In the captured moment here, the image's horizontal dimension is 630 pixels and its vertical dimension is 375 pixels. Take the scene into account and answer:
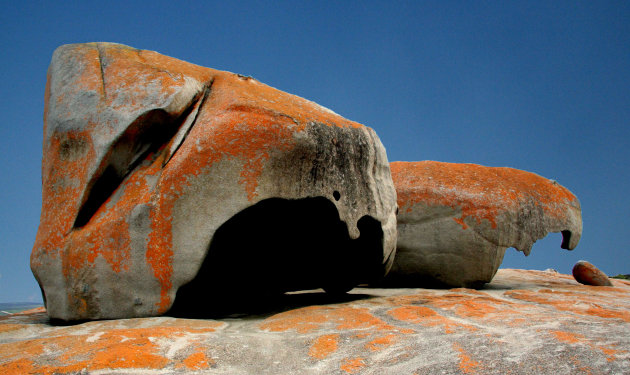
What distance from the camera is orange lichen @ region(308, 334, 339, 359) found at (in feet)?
9.87

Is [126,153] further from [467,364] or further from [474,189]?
[474,189]

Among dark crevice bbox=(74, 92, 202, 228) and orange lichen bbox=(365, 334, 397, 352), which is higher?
dark crevice bbox=(74, 92, 202, 228)

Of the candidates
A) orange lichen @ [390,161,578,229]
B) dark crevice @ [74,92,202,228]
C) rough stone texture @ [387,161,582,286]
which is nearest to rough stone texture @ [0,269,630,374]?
dark crevice @ [74,92,202,228]

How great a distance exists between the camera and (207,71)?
5.79 meters

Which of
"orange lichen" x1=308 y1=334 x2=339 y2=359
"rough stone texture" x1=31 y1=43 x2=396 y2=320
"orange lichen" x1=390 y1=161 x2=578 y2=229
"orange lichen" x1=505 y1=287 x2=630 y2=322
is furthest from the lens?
"orange lichen" x1=390 y1=161 x2=578 y2=229

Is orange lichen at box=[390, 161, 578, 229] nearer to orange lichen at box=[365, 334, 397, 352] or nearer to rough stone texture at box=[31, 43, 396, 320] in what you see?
rough stone texture at box=[31, 43, 396, 320]

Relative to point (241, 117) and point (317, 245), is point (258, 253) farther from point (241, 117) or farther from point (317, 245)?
point (241, 117)

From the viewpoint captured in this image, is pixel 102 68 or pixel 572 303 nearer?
pixel 102 68

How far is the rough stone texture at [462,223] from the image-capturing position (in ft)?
25.5

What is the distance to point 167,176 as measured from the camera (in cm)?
460

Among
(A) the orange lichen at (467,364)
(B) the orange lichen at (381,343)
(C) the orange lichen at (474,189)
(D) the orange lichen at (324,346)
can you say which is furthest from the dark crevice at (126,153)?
(C) the orange lichen at (474,189)

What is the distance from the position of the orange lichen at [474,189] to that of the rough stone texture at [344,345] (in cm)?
355

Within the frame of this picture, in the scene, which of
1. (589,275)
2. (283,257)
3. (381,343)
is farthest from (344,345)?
(589,275)

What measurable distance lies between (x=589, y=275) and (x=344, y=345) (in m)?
7.62
